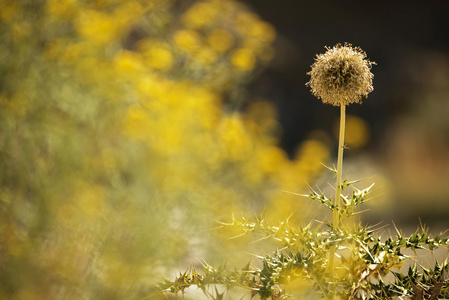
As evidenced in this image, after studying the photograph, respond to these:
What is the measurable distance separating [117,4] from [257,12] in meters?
1.05

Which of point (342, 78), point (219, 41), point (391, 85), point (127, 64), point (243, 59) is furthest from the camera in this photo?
point (391, 85)

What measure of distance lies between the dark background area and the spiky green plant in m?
1.52

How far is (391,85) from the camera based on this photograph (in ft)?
6.89

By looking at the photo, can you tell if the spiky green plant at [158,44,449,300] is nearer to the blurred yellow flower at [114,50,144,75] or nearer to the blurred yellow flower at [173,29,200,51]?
the blurred yellow flower at [114,50,144,75]

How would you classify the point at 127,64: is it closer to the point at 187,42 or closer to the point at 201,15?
the point at 187,42

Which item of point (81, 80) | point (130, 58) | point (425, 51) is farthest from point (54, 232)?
point (425, 51)

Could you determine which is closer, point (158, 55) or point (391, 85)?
point (158, 55)

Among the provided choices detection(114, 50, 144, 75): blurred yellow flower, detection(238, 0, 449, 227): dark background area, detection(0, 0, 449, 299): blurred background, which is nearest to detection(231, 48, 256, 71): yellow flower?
detection(0, 0, 449, 299): blurred background

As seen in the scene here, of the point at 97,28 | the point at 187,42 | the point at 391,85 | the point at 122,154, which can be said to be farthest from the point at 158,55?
the point at 391,85

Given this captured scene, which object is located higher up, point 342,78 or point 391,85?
point 391,85

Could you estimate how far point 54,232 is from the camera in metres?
0.51

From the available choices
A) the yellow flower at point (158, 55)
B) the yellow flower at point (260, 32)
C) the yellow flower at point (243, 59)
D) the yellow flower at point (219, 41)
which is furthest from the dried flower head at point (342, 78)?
the yellow flower at point (260, 32)

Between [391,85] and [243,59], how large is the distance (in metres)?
0.89

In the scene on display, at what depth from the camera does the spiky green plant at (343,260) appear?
507 mm
